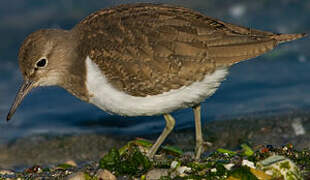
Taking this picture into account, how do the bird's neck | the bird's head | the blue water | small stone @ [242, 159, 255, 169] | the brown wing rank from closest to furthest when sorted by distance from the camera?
small stone @ [242, 159, 255, 169] < the brown wing < the bird's neck < the bird's head < the blue water

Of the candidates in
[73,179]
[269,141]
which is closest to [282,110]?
[269,141]

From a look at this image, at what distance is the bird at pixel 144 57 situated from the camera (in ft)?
19.4

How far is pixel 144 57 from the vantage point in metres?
5.91

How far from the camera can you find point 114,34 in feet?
19.8

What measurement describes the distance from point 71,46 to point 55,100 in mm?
3875

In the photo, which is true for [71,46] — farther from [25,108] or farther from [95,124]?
[25,108]

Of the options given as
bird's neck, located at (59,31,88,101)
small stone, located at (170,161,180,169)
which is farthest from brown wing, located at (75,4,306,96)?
small stone, located at (170,161,180,169)

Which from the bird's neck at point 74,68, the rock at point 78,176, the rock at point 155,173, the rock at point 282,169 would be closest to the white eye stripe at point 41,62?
the bird's neck at point 74,68

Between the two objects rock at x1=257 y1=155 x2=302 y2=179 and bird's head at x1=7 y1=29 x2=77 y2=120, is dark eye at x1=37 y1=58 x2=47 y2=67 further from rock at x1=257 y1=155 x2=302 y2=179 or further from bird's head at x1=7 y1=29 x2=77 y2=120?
rock at x1=257 y1=155 x2=302 y2=179

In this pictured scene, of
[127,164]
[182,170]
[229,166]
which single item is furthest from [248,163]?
[127,164]

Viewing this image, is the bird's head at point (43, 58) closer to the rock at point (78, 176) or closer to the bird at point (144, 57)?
the bird at point (144, 57)

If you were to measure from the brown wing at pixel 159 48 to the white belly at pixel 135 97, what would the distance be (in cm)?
7

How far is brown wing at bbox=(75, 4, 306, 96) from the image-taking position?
19.4 feet

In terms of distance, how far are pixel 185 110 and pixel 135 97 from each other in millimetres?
3480
